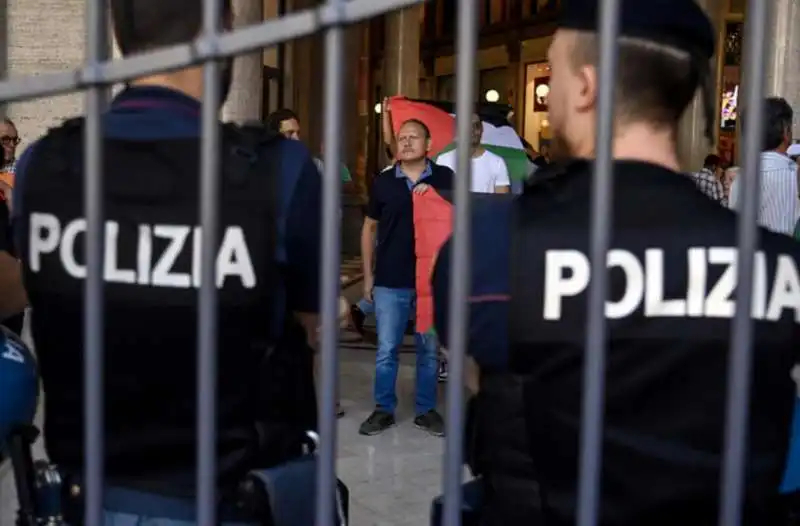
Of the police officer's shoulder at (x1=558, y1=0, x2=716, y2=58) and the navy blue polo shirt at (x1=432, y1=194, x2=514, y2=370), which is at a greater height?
the police officer's shoulder at (x1=558, y1=0, x2=716, y2=58)

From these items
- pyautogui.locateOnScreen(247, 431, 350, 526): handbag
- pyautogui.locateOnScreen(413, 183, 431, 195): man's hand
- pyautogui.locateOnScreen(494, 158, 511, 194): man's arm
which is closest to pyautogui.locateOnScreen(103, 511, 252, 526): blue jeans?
pyautogui.locateOnScreen(247, 431, 350, 526): handbag

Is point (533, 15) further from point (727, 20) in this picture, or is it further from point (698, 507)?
point (698, 507)

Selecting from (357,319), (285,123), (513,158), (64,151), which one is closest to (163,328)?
(64,151)

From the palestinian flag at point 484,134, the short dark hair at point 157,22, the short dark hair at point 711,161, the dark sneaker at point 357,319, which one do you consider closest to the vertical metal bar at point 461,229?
the short dark hair at point 157,22

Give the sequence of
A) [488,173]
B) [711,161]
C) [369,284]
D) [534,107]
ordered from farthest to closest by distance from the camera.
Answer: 1. [534,107]
2. [711,161]
3. [488,173]
4. [369,284]

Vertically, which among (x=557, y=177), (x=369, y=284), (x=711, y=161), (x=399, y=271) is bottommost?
(x=369, y=284)

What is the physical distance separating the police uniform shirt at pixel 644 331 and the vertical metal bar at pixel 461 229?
9 cm

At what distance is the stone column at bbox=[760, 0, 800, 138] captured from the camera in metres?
9.55

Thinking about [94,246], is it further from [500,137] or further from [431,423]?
[500,137]

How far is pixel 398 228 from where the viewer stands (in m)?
5.27

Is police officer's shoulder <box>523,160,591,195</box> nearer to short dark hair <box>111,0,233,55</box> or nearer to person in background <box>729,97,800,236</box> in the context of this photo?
short dark hair <box>111,0,233,55</box>

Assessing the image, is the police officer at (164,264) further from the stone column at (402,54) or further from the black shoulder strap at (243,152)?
the stone column at (402,54)

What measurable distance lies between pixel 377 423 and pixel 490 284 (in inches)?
159

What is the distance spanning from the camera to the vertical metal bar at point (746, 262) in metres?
1.27
